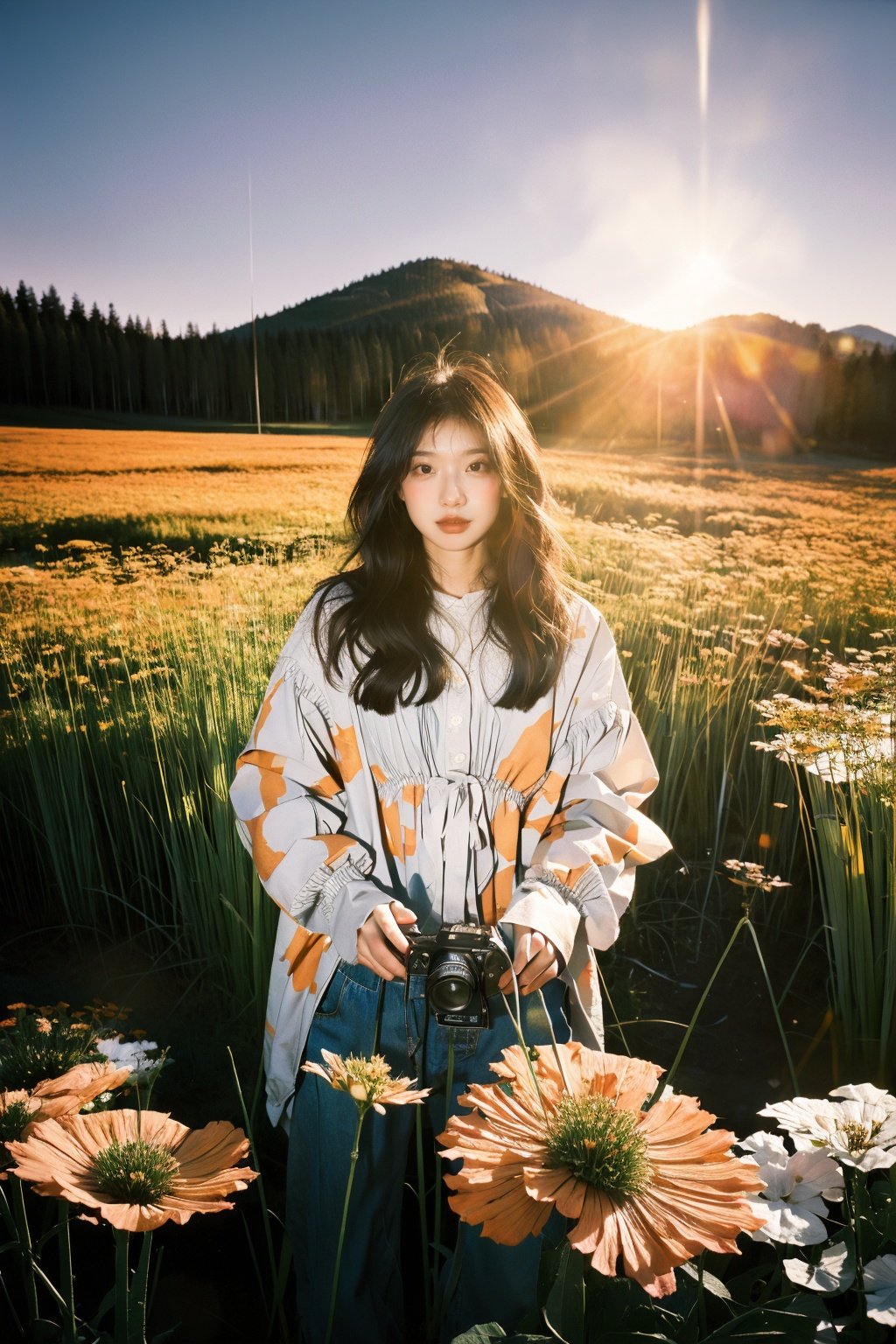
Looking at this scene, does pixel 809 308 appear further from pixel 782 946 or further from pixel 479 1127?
pixel 479 1127

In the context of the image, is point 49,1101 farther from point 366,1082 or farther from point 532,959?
point 532,959

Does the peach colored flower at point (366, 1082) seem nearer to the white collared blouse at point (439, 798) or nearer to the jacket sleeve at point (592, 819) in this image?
the jacket sleeve at point (592, 819)

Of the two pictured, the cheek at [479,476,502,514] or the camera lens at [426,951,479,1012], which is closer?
the camera lens at [426,951,479,1012]

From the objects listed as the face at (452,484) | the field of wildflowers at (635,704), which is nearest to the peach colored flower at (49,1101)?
the field of wildflowers at (635,704)

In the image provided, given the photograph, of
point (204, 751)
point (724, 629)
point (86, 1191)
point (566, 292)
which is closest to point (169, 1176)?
point (86, 1191)

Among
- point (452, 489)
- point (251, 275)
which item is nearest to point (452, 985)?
point (452, 489)

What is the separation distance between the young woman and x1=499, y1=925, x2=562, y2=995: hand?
3 centimetres

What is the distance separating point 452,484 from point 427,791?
1.23ft

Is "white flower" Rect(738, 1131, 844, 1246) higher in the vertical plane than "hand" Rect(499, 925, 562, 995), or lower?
lower

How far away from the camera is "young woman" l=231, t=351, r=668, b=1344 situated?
87cm

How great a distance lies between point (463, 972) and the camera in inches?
25.2

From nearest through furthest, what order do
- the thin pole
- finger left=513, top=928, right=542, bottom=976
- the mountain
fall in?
finger left=513, top=928, right=542, bottom=976, the thin pole, the mountain

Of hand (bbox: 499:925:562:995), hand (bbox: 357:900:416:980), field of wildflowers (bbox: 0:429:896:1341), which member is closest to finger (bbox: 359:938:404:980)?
hand (bbox: 357:900:416:980)

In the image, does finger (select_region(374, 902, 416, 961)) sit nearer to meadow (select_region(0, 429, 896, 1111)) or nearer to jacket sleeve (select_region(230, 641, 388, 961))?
jacket sleeve (select_region(230, 641, 388, 961))
